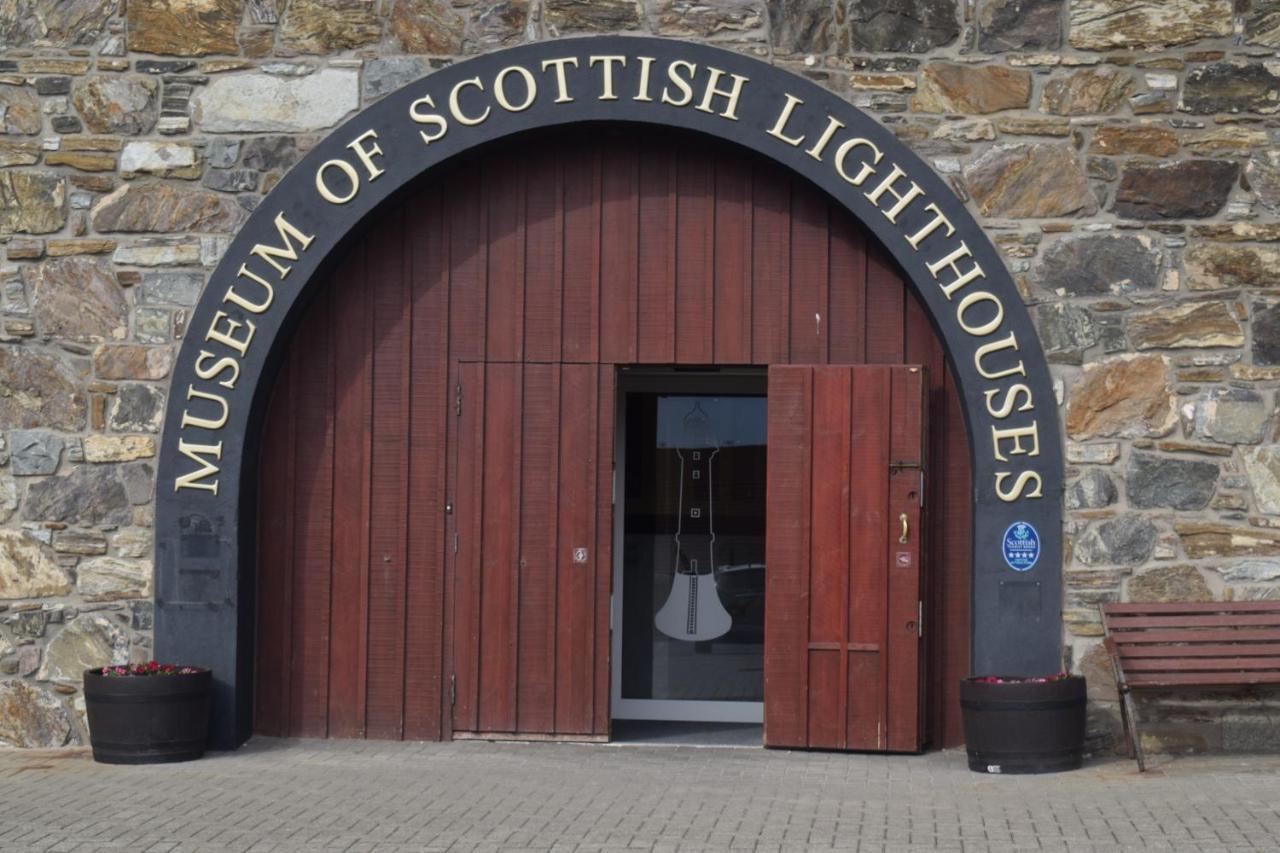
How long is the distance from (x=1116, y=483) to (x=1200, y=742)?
4.70ft

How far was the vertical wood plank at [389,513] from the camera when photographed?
34.4ft

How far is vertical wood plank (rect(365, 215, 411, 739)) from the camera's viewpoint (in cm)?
1048

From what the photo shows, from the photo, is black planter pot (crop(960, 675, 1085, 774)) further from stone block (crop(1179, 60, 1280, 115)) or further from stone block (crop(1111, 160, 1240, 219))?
stone block (crop(1179, 60, 1280, 115))

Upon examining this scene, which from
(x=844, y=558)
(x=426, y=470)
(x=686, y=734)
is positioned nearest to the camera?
(x=844, y=558)

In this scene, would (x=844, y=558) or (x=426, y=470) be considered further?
(x=426, y=470)

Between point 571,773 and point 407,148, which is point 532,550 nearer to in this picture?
point 571,773

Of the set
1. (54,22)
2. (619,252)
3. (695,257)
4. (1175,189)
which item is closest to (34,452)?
(54,22)

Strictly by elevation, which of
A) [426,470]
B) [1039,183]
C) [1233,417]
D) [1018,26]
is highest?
[1018,26]

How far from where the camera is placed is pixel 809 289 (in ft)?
34.1

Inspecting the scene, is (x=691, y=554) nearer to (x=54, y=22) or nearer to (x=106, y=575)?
(x=106, y=575)

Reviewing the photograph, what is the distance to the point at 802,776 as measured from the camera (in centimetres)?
944

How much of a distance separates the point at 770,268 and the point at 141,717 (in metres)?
4.19

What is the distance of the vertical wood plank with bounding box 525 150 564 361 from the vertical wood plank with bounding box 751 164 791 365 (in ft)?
3.62

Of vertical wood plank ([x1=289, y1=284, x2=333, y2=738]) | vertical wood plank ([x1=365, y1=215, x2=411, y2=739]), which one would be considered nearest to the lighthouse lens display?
vertical wood plank ([x1=365, y1=215, x2=411, y2=739])
